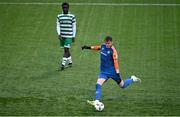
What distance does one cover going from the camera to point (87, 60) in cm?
1909

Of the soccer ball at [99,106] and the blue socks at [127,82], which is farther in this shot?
the blue socks at [127,82]

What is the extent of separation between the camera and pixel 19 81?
17.3 metres

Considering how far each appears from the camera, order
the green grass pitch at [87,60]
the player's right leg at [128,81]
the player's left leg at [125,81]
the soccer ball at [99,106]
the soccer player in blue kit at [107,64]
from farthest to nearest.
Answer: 1. the player's right leg at [128,81]
2. the player's left leg at [125,81]
3. the green grass pitch at [87,60]
4. the soccer player in blue kit at [107,64]
5. the soccer ball at [99,106]

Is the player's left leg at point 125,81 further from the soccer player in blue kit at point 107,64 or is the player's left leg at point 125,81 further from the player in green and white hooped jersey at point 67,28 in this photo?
the player in green and white hooped jersey at point 67,28

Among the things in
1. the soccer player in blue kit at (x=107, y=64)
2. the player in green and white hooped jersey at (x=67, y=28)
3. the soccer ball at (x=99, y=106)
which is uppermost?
the player in green and white hooped jersey at (x=67, y=28)

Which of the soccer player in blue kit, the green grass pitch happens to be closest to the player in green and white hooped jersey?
the green grass pitch

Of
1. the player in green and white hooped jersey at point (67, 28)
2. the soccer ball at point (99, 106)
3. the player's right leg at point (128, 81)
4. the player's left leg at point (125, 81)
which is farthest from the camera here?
the player in green and white hooped jersey at point (67, 28)

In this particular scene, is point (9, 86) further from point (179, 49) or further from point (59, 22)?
point (179, 49)

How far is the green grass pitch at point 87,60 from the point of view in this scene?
51.4ft

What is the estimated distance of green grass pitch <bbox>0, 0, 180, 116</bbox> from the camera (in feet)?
51.4

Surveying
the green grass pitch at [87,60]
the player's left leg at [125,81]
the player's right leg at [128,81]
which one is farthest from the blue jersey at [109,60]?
the green grass pitch at [87,60]

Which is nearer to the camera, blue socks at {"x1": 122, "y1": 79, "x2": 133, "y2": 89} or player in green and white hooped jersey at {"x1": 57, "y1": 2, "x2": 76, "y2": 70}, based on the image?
blue socks at {"x1": 122, "y1": 79, "x2": 133, "y2": 89}

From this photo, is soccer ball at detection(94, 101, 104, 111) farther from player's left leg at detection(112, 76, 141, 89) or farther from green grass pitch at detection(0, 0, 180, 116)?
player's left leg at detection(112, 76, 141, 89)

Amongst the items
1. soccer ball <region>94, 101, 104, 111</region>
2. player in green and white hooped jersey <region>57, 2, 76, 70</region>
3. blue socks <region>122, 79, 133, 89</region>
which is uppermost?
player in green and white hooped jersey <region>57, 2, 76, 70</region>
